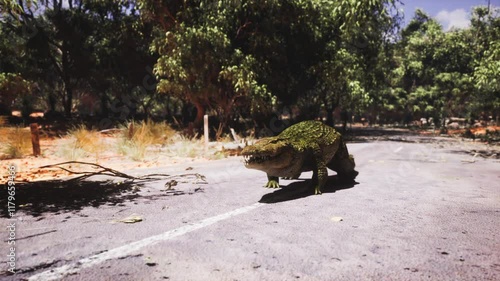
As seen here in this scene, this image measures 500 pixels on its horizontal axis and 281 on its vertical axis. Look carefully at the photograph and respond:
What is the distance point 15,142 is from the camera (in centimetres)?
924

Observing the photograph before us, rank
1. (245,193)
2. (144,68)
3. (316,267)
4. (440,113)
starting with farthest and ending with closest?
(440,113)
(144,68)
(245,193)
(316,267)

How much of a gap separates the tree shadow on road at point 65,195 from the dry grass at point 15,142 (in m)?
4.27

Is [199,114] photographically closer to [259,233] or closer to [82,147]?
[82,147]

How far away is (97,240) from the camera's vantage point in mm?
2869

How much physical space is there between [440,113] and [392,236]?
42587 mm

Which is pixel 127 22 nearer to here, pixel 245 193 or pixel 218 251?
pixel 245 193

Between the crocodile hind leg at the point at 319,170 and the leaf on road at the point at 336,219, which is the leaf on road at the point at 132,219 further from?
the crocodile hind leg at the point at 319,170

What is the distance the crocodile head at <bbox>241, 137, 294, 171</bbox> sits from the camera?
3879 millimetres

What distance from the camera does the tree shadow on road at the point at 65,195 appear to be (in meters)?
4.03

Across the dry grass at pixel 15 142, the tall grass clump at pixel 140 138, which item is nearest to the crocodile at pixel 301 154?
the tall grass clump at pixel 140 138

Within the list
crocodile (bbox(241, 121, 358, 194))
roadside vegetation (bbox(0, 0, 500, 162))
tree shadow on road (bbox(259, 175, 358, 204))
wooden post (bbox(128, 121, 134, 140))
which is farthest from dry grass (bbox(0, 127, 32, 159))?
tree shadow on road (bbox(259, 175, 358, 204))

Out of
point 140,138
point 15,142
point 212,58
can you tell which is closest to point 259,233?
point 140,138

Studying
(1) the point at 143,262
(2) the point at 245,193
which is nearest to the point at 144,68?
(2) the point at 245,193

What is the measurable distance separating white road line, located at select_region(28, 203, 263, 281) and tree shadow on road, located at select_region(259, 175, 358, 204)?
97 cm
